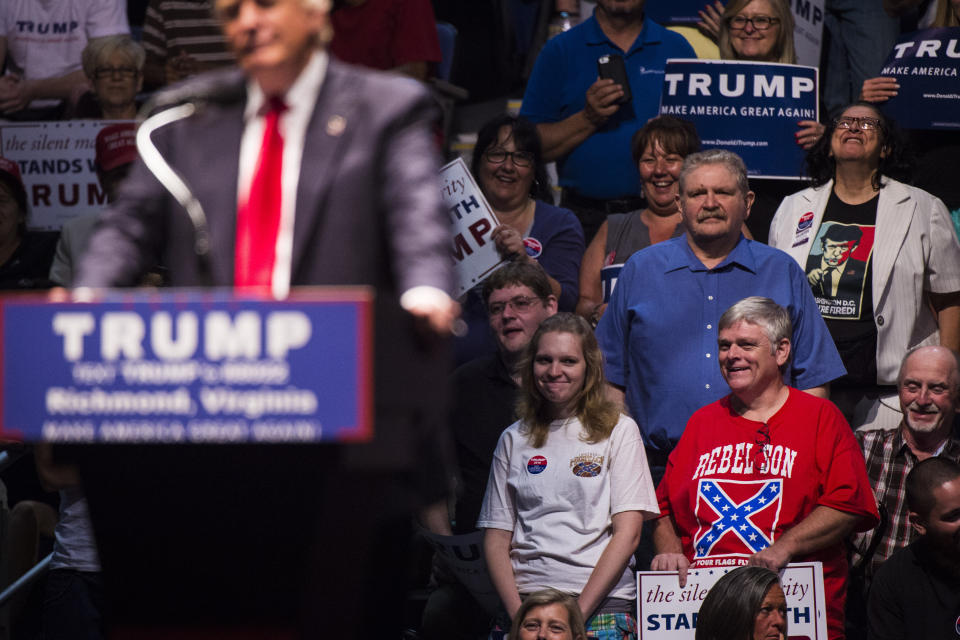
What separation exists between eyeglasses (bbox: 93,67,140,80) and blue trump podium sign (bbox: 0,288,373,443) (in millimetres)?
2633

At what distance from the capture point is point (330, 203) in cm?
256

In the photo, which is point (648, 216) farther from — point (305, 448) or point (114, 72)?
point (305, 448)

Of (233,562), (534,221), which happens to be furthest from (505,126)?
(233,562)

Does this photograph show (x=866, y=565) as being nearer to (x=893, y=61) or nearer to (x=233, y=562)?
(x=893, y=61)

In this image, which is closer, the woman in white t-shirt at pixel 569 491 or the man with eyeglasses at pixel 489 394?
the woman in white t-shirt at pixel 569 491

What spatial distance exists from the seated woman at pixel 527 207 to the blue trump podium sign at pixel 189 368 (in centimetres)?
337

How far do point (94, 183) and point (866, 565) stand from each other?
11.8 feet

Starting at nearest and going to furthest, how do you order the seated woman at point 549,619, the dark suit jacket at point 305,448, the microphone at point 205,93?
the dark suit jacket at point 305,448
the microphone at point 205,93
the seated woman at point 549,619

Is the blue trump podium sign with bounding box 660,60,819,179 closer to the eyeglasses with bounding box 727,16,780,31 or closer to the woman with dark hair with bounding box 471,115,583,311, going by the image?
the eyeglasses with bounding box 727,16,780,31

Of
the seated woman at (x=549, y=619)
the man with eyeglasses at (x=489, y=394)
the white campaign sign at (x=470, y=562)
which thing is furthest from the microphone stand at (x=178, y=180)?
the man with eyeglasses at (x=489, y=394)

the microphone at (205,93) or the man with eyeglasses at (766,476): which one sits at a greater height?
the microphone at (205,93)

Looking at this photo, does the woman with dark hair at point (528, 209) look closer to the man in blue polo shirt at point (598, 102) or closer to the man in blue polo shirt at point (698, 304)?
the man in blue polo shirt at point (598, 102)

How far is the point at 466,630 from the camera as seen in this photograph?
5.12m

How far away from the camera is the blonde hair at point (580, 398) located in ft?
15.4
